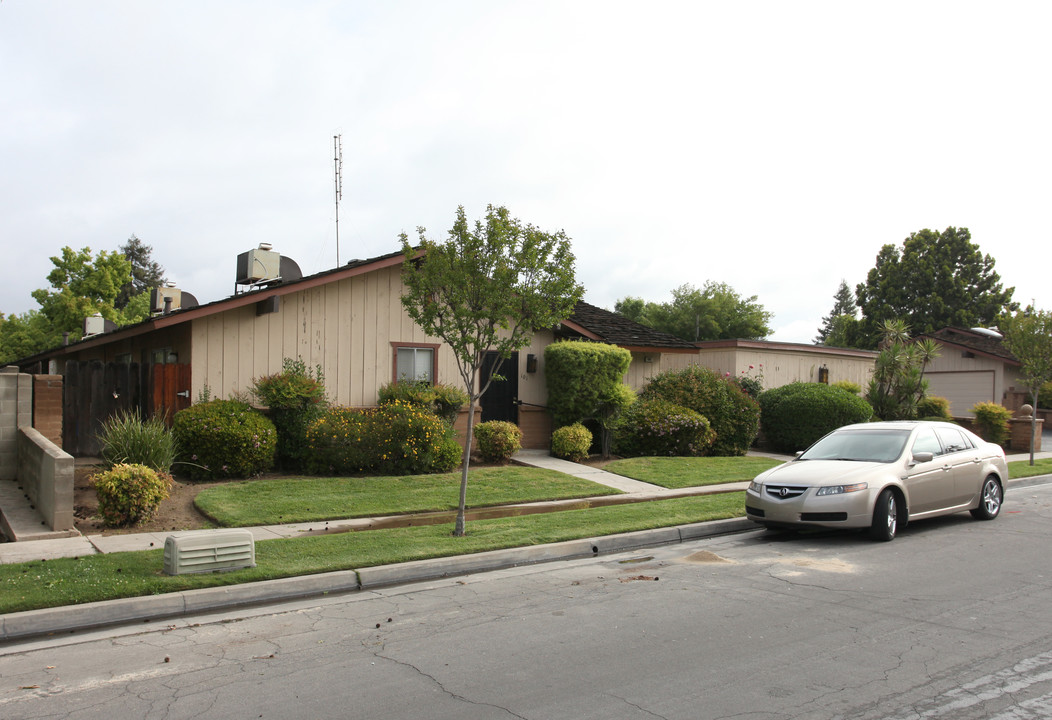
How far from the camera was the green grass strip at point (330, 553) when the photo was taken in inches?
266

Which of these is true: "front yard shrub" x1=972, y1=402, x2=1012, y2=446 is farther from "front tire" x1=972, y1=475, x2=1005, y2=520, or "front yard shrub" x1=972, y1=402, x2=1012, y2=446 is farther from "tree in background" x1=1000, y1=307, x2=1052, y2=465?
"front tire" x1=972, y1=475, x2=1005, y2=520

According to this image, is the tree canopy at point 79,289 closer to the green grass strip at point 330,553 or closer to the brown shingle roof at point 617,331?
the brown shingle roof at point 617,331

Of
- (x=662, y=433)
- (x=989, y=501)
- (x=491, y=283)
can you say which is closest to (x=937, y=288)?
(x=662, y=433)

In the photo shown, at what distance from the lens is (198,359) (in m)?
14.0

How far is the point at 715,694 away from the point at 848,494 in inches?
217

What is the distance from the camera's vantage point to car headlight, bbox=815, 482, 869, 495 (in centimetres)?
949

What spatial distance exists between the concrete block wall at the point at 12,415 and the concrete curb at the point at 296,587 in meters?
7.19

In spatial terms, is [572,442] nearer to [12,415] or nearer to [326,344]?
[326,344]

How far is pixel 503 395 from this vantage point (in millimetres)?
17922

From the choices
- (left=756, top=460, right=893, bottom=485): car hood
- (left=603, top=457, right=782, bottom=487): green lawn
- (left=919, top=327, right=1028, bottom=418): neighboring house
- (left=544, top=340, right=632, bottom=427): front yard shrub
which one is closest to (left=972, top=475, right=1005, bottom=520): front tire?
(left=756, top=460, right=893, bottom=485): car hood

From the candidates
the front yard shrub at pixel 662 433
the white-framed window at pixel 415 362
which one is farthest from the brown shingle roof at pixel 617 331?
the white-framed window at pixel 415 362

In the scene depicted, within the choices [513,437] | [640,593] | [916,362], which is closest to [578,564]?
[640,593]

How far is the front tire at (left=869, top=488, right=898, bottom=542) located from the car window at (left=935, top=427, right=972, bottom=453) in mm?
1920

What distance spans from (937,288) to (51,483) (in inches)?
2212
